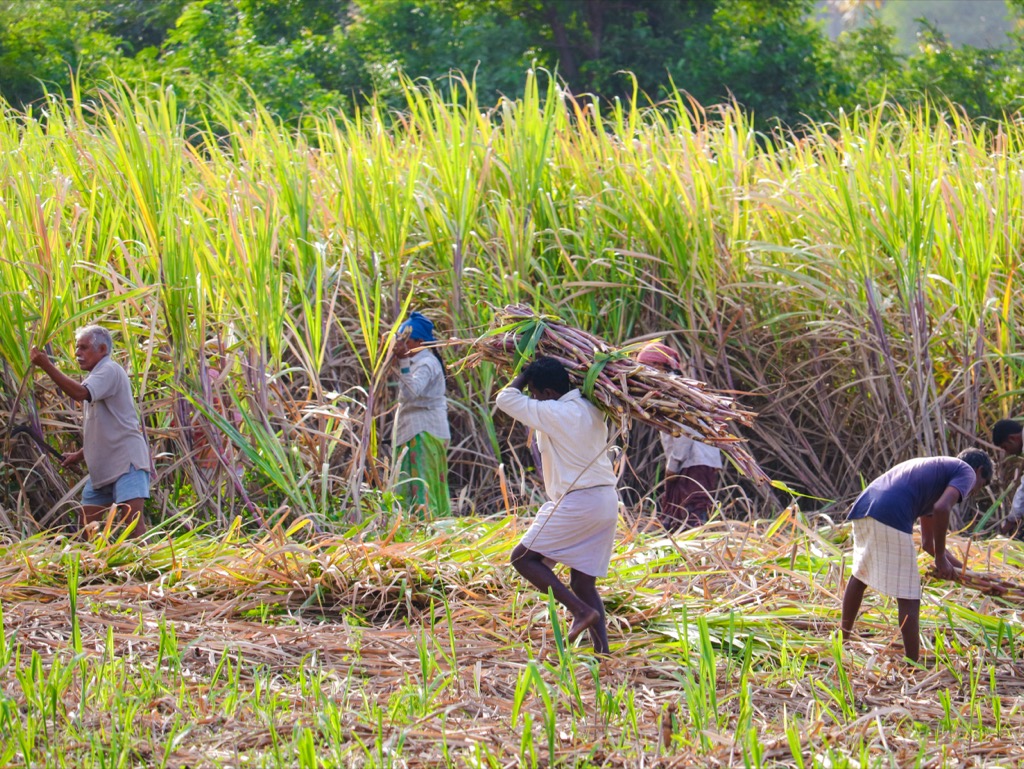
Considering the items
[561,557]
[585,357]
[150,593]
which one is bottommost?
[150,593]

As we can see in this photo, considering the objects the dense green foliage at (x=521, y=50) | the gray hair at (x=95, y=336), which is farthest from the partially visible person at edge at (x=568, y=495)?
Answer: the dense green foliage at (x=521, y=50)

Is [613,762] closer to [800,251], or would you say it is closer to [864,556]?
[864,556]

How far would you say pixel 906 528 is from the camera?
4098 millimetres

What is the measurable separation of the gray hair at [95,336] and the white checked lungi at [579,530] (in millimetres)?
2030

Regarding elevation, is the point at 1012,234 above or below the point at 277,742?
above

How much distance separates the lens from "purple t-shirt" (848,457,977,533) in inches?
162

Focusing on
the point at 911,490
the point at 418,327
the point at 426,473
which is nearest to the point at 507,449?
the point at 426,473

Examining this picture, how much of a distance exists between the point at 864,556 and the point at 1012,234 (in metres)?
2.96

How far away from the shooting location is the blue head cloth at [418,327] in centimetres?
588

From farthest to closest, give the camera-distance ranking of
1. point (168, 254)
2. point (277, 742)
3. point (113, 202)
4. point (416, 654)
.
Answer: point (113, 202)
point (168, 254)
point (416, 654)
point (277, 742)

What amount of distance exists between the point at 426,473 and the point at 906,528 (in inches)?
98.5

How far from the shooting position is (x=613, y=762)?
3.04 meters

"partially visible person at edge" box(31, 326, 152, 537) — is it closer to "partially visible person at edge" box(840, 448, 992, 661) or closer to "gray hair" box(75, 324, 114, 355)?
"gray hair" box(75, 324, 114, 355)

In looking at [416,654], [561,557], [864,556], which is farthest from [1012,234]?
[416,654]
